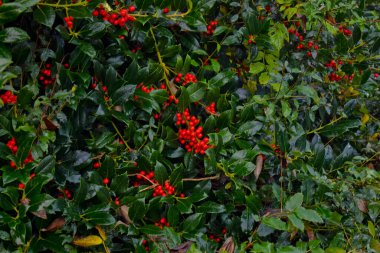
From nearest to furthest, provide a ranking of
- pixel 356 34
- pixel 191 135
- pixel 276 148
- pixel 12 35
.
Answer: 1. pixel 12 35
2. pixel 191 135
3. pixel 276 148
4. pixel 356 34

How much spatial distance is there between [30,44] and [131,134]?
60 centimetres

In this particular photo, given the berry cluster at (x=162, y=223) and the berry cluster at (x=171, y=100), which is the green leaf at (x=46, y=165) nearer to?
the berry cluster at (x=162, y=223)

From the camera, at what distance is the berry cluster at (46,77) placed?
192 centimetres

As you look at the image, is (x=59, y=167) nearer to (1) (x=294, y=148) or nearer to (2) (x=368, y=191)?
(1) (x=294, y=148)

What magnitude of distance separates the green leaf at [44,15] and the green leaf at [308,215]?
1.30 meters

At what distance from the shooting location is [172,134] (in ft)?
7.04

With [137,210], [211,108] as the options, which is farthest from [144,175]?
[211,108]

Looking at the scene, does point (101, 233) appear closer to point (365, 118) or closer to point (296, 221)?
point (296, 221)

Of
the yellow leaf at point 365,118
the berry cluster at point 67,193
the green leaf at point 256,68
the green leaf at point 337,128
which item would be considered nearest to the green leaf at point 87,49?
the berry cluster at point 67,193

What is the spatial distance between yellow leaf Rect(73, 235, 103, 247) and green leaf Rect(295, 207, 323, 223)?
85 centimetres

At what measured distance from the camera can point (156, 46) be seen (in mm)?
2250

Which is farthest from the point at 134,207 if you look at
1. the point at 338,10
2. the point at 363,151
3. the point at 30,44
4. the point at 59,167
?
the point at 338,10

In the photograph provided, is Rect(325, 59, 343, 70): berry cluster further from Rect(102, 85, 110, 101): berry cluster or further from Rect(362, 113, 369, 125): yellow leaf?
Rect(102, 85, 110, 101): berry cluster

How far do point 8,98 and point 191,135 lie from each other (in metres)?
0.85
